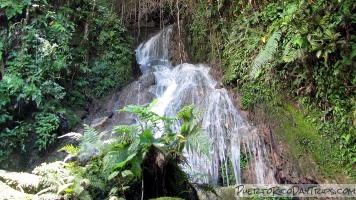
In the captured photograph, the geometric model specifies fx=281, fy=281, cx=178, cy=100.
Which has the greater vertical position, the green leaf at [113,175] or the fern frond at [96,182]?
the green leaf at [113,175]

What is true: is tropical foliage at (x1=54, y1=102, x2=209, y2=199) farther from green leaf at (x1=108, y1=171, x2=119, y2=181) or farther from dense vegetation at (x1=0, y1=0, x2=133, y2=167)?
dense vegetation at (x1=0, y1=0, x2=133, y2=167)

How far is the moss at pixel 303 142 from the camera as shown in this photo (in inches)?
187

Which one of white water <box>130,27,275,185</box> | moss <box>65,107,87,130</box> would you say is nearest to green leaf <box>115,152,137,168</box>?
white water <box>130,27,275,185</box>

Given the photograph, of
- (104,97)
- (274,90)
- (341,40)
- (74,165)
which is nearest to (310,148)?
(274,90)

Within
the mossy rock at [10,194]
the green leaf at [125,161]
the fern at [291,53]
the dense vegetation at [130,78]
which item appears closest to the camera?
the mossy rock at [10,194]

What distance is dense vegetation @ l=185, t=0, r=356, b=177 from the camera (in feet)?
15.1

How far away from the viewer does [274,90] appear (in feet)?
18.3

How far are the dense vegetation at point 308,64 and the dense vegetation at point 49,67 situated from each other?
3.51 m

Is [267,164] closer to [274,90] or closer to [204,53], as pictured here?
[274,90]

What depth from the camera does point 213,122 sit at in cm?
562

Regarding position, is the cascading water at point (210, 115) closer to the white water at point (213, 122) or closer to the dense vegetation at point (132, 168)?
the white water at point (213, 122)

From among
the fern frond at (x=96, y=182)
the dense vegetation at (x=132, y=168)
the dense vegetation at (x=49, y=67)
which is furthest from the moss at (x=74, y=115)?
the fern frond at (x=96, y=182)

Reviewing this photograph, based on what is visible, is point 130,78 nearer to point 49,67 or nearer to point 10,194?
point 49,67

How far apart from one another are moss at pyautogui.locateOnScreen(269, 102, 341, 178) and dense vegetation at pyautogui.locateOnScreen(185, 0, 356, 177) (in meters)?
0.03
